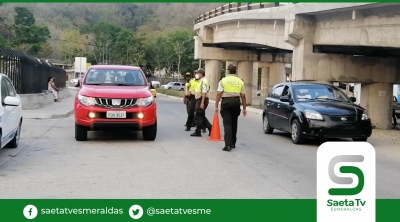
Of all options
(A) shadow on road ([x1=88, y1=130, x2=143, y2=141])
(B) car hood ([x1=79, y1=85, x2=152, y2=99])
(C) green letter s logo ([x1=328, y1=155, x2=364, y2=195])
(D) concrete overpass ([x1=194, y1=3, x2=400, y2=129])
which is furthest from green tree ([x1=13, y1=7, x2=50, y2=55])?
(C) green letter s logo ([x1=328, y1=155, x2=364, y2=195])

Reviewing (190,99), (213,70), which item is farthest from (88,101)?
(213,70)

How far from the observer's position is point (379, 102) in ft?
81.6

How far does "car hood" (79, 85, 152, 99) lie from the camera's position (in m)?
12.4

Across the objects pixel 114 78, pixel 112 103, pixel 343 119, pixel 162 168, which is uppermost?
pixel 114 78

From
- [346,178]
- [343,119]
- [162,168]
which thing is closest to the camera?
[346,178]

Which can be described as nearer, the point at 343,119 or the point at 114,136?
the point at 343,119

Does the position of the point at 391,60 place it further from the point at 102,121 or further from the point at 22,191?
the point at 22,191

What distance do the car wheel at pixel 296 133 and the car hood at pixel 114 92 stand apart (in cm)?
370

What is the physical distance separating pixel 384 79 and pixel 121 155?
1666cm

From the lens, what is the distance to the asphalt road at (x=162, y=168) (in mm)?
7629

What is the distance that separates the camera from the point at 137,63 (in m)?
87.8

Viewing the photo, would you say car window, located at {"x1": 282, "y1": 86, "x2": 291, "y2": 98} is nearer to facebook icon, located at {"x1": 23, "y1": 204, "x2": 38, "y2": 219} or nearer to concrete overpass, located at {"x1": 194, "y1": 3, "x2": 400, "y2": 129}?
concrete overpass, located at {"x1": 194, "y1": 3, "x2": 400, "y2": 129}

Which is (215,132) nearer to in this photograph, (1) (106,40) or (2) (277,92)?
(2) (277,92)

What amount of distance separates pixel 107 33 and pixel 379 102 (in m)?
74.6
